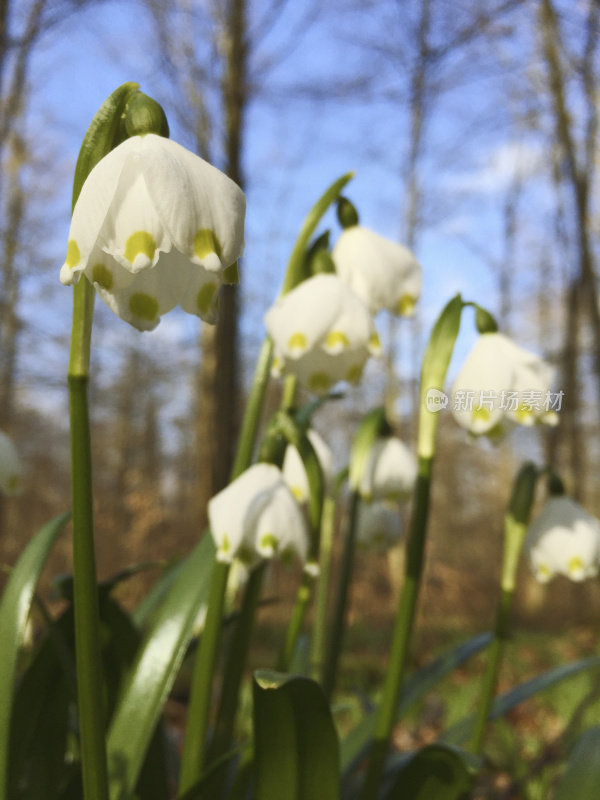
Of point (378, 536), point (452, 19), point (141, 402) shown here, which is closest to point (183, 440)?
point (141, 402)

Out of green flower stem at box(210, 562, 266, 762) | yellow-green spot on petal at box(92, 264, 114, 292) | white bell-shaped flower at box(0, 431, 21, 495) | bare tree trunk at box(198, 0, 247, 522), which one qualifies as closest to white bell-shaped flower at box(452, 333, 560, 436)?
green flower stem at box(210, 562, 266, 762)

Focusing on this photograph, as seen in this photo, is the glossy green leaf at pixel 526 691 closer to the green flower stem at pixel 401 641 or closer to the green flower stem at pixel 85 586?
the green flower stem at pixel 401 641

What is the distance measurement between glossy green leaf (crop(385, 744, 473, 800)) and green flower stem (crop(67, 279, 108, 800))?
1.66 feet

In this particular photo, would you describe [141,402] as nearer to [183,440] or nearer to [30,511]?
[183,440]

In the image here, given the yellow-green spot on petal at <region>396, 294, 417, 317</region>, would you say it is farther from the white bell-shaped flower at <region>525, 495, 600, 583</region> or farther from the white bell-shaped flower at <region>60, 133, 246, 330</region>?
the white bell-shaped flower at <region>60, 133, 246, 330</region>

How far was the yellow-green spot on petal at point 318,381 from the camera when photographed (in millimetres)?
1181

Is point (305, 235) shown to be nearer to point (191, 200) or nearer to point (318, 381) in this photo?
point (318, 381)

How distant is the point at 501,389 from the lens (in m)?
1.14

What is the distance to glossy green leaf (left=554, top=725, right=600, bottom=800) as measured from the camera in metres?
1.04

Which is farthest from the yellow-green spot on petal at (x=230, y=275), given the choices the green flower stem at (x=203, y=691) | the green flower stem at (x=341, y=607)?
the green flower stem at (x=341, y=607)

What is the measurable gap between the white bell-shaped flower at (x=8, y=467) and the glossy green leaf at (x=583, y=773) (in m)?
1.03

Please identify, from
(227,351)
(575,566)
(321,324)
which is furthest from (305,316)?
(227,351)

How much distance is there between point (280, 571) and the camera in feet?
26.2

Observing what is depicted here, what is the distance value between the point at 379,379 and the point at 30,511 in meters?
5.77
